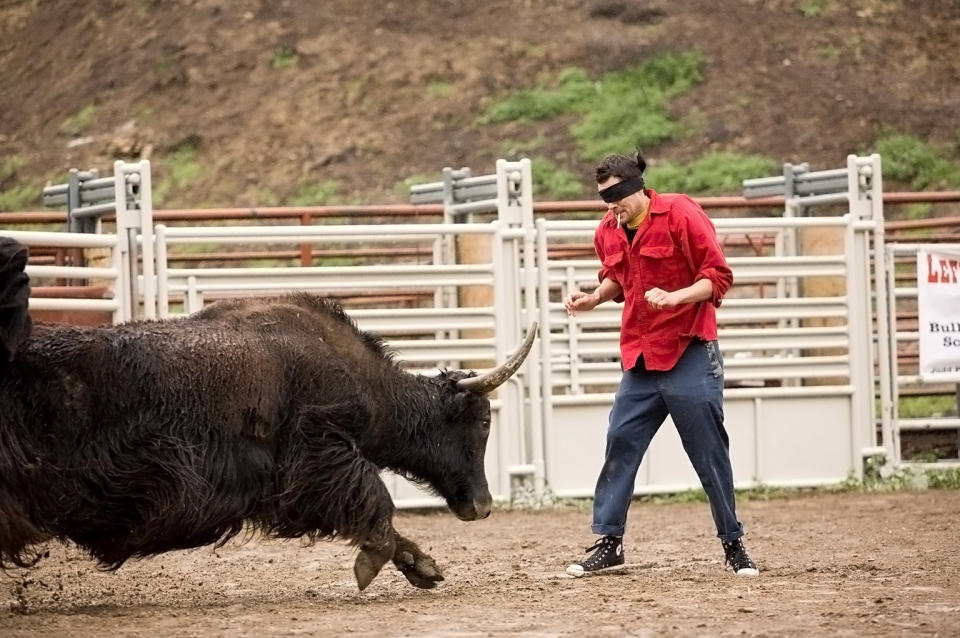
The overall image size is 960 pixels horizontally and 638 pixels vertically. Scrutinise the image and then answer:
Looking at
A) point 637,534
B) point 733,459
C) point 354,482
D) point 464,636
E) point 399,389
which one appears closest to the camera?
point 464,636

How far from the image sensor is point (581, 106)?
26.6 metres

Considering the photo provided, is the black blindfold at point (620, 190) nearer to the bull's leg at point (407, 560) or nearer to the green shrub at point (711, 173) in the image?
the bull's leg at point (407, 560)

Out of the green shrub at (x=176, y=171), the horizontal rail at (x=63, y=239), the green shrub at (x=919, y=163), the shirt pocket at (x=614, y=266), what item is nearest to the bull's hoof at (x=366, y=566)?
the shirt pocket at (x=614, y=266)

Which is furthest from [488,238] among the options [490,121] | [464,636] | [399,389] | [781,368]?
[490,121]

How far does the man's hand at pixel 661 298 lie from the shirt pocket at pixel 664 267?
0.97ft

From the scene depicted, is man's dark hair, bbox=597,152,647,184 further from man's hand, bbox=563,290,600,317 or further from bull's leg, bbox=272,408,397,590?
bull's leg, bbox=272,408,397,590

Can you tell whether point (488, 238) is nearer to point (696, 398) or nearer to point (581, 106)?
point (696, 398)

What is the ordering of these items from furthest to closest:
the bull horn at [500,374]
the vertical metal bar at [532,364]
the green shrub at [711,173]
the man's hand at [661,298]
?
the green shrub at [711,173], the vertical metal bar at [532,364], the bull horn at [500,374], the man's hand at [661,298]

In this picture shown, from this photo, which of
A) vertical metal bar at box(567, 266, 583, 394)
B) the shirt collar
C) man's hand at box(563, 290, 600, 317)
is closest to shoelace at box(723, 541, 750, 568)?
man's hand at box(563, 290, 600, 317)

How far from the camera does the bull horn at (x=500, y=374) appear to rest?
6.84 metres

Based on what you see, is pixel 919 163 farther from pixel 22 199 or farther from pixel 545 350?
pixel 545 350

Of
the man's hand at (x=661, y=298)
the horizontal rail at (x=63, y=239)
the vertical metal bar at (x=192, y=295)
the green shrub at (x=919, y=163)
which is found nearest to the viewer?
the man's hand at (x=661, y=298)

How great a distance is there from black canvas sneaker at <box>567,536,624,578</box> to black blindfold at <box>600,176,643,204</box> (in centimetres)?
150

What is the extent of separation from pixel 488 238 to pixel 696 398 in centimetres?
410
